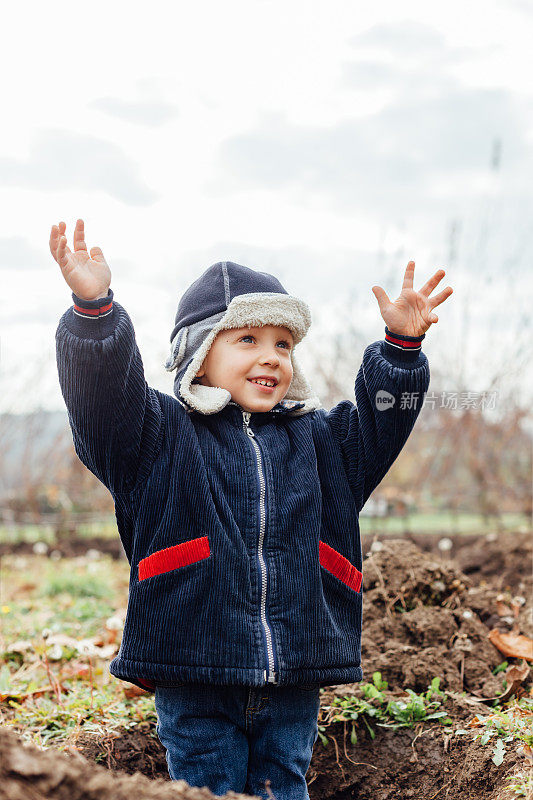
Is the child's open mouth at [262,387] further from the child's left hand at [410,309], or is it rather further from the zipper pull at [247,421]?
the child's left hand at [410,309]

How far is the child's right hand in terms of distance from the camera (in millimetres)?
1948

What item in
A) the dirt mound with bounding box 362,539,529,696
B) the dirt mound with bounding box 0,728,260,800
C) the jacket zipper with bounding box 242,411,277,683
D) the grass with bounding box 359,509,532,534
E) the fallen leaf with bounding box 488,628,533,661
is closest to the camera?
the dirt mound with bounding box 0,728,260,800

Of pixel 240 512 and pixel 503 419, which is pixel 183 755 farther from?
pixel 503 419

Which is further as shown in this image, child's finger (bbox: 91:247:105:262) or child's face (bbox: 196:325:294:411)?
child's face (bbox: 196:325:294:411)

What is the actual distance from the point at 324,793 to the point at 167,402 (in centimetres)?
A: 138

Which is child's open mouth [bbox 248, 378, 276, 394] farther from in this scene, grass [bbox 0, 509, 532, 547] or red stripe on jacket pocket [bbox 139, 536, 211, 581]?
grass [bbox 0, 509, 532, 547]

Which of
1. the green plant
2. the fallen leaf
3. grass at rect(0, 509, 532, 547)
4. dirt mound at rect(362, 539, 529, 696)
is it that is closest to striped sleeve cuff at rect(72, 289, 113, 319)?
the green plant

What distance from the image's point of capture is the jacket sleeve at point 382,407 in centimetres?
218

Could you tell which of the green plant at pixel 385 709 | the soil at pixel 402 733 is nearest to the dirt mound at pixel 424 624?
the soil at pixel 402 733

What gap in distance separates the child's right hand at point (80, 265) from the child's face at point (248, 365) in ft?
1.32

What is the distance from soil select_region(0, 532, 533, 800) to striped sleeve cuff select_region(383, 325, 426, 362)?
1164 mm

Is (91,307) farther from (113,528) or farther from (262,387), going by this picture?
(113,528)

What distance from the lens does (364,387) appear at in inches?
87.8

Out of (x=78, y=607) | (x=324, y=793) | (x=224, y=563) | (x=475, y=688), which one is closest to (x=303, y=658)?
(x=224, y=563)
